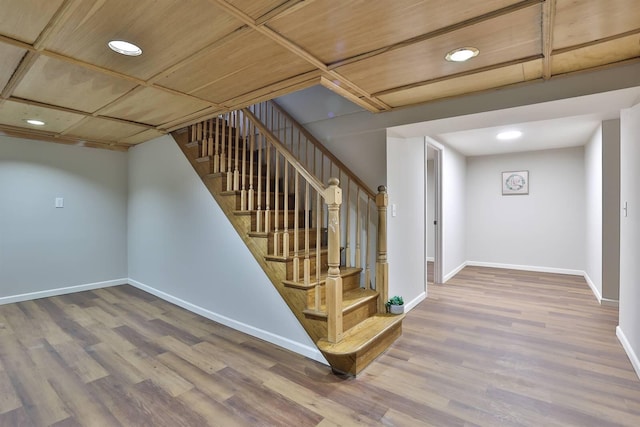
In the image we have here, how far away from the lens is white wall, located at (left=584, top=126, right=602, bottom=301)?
3.68 metres

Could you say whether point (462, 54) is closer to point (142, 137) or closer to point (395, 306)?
point (395, 306)

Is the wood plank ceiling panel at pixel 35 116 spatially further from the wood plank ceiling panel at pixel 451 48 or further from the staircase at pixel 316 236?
the wood plank ceiling panel at pixel 451 48

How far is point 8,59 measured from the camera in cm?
189

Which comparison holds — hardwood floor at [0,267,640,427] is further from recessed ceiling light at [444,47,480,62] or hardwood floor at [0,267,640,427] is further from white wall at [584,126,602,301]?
recessed ceiling light at [444,47,480,62]

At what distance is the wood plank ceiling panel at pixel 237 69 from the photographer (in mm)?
1739

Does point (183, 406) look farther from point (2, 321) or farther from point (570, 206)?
point (570, 206)

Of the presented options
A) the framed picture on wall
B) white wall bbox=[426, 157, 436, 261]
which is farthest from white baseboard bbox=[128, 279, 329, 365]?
the framed picture on wall

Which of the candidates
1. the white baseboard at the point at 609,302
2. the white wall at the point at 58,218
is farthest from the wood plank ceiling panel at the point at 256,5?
the white baseboard at the point at 609,302

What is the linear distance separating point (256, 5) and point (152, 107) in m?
1.86

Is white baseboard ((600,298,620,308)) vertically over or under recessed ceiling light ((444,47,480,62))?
under

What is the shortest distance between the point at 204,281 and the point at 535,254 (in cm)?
531

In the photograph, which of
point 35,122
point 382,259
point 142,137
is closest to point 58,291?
point 35,122

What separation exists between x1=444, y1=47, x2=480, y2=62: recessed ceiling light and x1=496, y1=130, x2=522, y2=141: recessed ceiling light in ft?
8.60

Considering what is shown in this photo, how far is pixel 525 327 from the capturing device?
2932 mm
